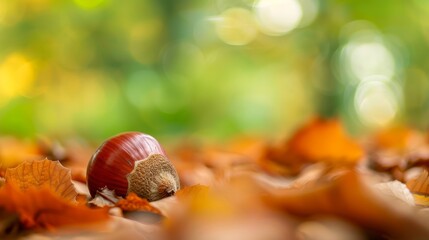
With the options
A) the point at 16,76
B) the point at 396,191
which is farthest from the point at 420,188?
the point at 16,76

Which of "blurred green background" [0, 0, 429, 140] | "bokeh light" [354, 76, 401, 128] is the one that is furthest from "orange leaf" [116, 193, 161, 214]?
"bokeh light" [354, 76, 401, 128]

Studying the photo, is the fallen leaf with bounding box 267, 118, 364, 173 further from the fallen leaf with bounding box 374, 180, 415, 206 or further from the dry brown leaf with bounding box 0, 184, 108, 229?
the dry brown leaf with bounding box 0, 184, 108, 229

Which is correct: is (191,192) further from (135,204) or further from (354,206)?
(354,206)

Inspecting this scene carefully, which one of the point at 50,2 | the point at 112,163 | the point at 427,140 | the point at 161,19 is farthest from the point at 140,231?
the point at 161,19

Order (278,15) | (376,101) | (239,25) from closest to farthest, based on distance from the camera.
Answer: (278,15) < (239,25) < (376,101)

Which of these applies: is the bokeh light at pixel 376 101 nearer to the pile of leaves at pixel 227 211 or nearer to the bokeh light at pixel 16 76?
the bokeh light at pixel 16 76
